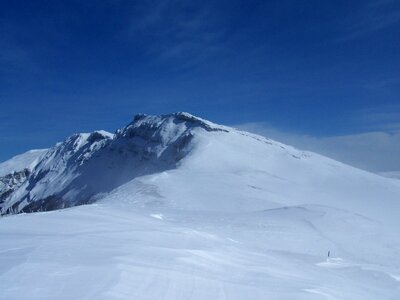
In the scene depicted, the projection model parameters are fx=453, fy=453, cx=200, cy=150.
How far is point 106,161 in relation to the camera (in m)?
97.2

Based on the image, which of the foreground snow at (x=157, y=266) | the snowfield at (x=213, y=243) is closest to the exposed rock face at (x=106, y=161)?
the snowfield at (x=213, y=243)

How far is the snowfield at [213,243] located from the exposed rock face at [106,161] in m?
28.6

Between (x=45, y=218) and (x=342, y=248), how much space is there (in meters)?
10.8

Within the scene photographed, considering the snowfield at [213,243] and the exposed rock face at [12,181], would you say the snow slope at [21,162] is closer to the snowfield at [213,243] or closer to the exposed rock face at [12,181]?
the exposed rock face at [12,181]

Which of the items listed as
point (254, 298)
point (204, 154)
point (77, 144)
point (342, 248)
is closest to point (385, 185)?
point (204, 154)

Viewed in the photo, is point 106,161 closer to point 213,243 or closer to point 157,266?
point 213,243

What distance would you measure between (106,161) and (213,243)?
87888 mm

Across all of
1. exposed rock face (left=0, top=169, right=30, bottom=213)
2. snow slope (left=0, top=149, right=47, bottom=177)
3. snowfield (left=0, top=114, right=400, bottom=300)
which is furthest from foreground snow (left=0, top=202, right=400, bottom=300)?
snow slope (left=0, top=149, right=47, bottom=177)

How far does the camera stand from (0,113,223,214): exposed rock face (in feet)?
260

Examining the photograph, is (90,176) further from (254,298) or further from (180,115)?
(254,298)

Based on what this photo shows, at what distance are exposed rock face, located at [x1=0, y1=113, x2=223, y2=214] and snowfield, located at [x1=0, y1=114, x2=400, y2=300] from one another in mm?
28616

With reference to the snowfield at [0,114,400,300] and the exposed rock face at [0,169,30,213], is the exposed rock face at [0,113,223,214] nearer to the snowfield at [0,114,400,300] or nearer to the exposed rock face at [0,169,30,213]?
the exposed rock face at [0,169,30,213]

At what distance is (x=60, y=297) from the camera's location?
5387 millimetres

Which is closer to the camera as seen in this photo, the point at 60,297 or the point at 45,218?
the point at 60,297
